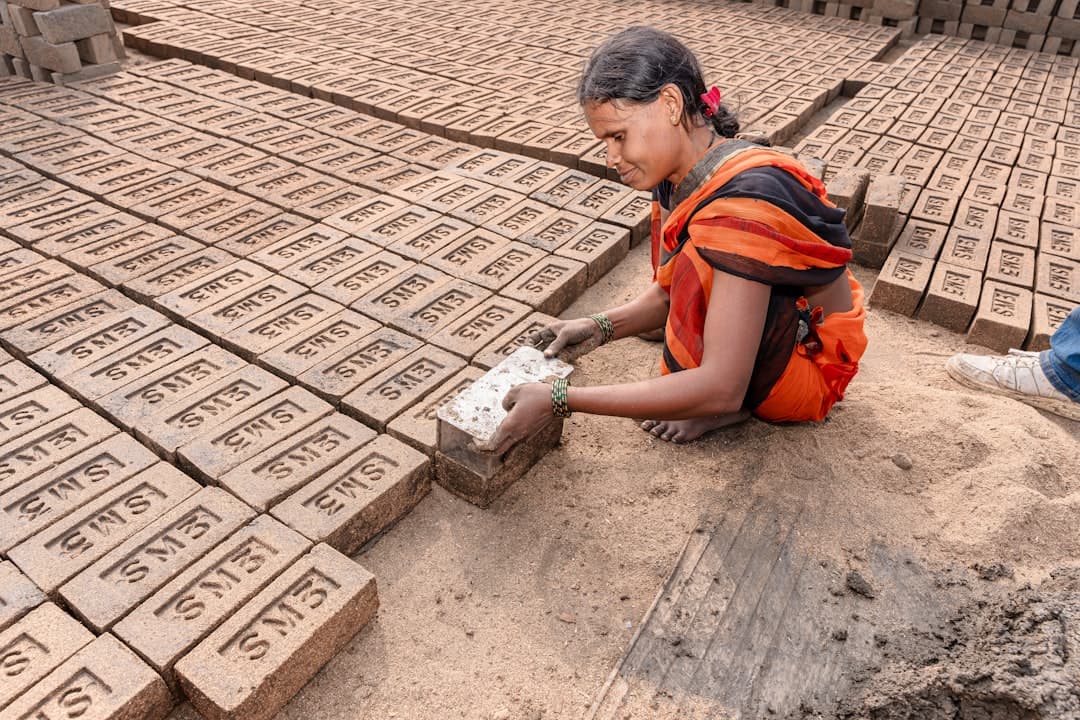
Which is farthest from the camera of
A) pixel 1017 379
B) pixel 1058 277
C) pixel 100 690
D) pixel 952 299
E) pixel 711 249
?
pixel 1058 277

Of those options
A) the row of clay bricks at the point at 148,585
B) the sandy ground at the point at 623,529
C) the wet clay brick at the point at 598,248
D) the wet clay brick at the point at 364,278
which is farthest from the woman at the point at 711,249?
the wet clay brick at the point at 364,278

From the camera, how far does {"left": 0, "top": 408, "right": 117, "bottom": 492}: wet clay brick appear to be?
2.53m

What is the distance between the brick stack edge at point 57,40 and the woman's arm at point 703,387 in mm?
5622

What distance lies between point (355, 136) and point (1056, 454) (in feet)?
15.3

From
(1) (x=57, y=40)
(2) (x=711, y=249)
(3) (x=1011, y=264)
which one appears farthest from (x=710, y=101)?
(1) (x=57, y=40)

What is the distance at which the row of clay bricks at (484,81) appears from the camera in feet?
18.0

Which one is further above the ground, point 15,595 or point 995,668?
point 995,668

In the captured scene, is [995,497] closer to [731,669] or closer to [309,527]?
[731,669]

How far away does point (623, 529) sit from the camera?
2.55 meters

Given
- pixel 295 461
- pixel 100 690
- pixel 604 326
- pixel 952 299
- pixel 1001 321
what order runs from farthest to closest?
pixel 952 299
pixel 1001 321
pixel 604 326
pixel 295 461
pixel 100 690

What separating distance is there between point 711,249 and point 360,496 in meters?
1.39

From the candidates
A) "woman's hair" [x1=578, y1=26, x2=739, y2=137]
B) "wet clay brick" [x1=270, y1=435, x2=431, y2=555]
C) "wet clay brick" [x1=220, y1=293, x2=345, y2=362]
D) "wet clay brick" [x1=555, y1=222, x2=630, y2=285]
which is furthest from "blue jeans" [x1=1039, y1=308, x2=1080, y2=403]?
"wet clay brick" [x1=220, y1=293, x2=345, y2=362]

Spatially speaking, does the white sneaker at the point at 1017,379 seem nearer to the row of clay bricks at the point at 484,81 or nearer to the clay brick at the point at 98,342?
the row of clay bricks at the point at 484,81

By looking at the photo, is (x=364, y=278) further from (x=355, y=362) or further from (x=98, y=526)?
(x=98, y=526)
